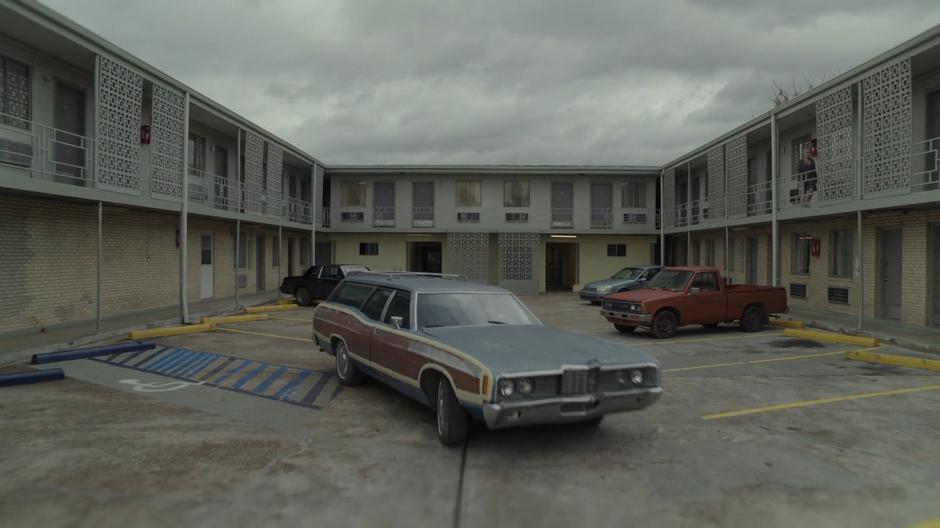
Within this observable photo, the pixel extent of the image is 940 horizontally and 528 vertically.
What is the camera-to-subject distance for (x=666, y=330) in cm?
1258

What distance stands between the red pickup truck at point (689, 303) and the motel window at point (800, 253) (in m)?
4.92

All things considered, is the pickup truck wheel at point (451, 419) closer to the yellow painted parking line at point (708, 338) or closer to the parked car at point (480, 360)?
the parked car at point (480, 360)

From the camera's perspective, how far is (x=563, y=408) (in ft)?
15.0

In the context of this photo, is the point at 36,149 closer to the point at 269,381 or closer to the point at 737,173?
the point at 269,381

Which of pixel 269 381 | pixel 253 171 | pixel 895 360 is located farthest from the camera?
pixel 253 171

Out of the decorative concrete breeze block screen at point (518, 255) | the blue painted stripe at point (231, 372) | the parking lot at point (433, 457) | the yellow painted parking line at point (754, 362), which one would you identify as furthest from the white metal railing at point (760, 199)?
the blue painted stripe at point (231, 372)

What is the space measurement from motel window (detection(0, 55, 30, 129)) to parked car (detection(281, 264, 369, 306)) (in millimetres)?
9433

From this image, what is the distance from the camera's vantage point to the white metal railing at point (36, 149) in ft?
33.6

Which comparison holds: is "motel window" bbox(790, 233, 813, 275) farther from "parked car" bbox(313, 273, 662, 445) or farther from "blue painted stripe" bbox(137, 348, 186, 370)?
"blue painted stripe" bbox(137, 348, 186, 370)

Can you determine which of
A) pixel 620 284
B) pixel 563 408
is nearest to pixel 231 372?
pixel 563 408

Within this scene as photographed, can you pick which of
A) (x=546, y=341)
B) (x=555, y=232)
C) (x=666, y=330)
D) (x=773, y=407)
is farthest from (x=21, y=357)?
(x=555, y=232)

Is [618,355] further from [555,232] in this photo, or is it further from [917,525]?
[555,232]

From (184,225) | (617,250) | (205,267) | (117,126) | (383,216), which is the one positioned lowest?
(205,267)

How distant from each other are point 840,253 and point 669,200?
1022 centimetres
